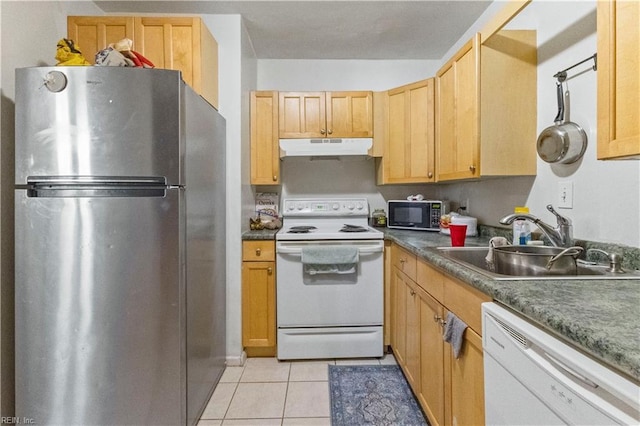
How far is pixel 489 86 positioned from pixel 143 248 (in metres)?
1.93

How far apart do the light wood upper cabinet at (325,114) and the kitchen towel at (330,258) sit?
0.99m

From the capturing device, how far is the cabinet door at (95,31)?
6.20ft

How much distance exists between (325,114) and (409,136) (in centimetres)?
72

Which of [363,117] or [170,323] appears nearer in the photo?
[170,323]

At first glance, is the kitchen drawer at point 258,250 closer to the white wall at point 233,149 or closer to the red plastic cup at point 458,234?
the white wall at point 233,149

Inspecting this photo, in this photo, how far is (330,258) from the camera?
7.17 feet

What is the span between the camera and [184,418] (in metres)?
1.48

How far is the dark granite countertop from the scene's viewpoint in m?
0.57

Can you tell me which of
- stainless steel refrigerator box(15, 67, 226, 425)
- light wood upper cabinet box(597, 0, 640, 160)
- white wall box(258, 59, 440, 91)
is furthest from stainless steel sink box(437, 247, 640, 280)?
white wall box(258, 59, 440, 91)

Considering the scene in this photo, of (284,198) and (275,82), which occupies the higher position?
(275,82)

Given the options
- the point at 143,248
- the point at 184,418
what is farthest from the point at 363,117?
the point at 184,418

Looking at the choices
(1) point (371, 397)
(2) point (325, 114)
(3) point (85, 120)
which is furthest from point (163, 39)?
(1) point (371, 397)

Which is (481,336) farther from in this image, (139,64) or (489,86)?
(139,64)

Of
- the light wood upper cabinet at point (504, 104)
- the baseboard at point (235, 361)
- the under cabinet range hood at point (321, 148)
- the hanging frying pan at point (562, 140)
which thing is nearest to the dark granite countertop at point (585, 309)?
the hanging frying pan at point (562, 140)
